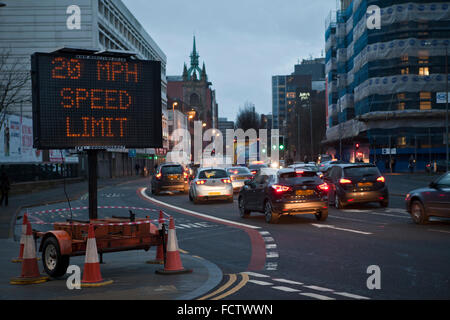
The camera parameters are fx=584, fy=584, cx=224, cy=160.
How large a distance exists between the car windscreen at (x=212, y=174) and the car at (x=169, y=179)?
6405mm

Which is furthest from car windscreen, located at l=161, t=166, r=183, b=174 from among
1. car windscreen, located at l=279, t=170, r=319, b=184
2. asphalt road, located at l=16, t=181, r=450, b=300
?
car windscreen, located at l=279, t=170, r=319, b=184

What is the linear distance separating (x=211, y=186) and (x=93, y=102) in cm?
1505

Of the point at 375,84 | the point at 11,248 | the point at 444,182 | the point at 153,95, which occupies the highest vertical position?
the point at 375,84

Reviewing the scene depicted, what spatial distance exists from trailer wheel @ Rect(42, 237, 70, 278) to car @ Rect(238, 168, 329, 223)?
8588 millimetres

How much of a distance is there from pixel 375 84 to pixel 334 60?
31469 mm

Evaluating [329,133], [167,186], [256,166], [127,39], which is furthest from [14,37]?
[329,133]

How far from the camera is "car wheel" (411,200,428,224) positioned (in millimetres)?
15648

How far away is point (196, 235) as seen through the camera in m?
14.9

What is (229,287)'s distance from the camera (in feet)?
27.0

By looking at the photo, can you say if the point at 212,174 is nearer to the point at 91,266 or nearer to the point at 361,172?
the point at 361,172

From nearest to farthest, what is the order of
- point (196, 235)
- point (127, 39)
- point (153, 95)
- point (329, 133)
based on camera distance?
point (153, 95) < point (196, 235) < point (127, 39) < point (329, 133)

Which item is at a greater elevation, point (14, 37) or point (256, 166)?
point (14, 37)

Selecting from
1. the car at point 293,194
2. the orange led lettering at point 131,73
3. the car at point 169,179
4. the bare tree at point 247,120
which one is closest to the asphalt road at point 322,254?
the car at point 293,194

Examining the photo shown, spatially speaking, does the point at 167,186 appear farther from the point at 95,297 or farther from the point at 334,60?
the point at 334,60
